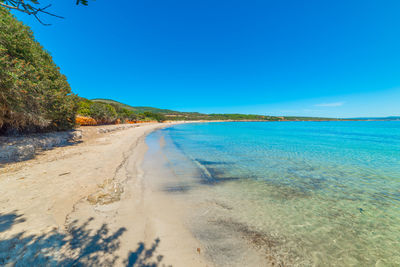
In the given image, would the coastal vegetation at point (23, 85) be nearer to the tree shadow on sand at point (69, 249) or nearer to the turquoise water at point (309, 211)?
the tree shadow on sand at point (69, 249)

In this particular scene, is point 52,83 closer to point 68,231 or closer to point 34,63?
point 34,63

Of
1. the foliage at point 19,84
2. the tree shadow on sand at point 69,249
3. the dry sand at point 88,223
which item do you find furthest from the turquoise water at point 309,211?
the foliage at point 19,84

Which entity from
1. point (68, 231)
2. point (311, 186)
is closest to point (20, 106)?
point (68, 231)

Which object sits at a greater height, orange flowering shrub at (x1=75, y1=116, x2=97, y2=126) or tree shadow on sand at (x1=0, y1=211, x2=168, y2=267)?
orange flowering shrub at (x1=75, y1=116, x2=97, y2=126)

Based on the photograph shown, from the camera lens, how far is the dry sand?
284cm

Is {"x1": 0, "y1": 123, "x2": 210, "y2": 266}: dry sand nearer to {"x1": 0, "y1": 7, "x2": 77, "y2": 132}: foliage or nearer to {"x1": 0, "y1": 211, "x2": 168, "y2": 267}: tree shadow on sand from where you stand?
{"x1": 0, "y1": 211, "x2": 168, "y2": 267}: tree shadow on sand

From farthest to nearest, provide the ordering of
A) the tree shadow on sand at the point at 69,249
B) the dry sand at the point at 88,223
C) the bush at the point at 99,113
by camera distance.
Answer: the bush at the point at 99,113
the dry sand at the point at 88,223
the tree shadow on sand at the point at 69,249

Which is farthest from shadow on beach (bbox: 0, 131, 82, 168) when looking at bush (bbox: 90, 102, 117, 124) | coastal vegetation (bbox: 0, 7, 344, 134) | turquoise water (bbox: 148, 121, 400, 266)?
bush (bbox: 90, 102, 117, 124)

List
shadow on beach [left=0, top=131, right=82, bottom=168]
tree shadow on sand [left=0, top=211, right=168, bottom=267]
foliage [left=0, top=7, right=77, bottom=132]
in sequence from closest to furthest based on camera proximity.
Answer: tree shadow on sand [left=0, top=211, right=168, bottom=267] → foliage [left=0, top=7, right=77, bottom=132] → shadow on beach [left=0, top=131, right=82, bottom=168]

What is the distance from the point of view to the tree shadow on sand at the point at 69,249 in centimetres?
263

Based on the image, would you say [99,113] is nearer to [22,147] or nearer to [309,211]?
[22,147]

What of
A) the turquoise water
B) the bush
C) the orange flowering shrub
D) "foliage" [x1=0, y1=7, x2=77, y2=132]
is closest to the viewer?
the turquoise water

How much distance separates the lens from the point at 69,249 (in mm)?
2939

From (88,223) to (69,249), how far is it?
2.77 feet
